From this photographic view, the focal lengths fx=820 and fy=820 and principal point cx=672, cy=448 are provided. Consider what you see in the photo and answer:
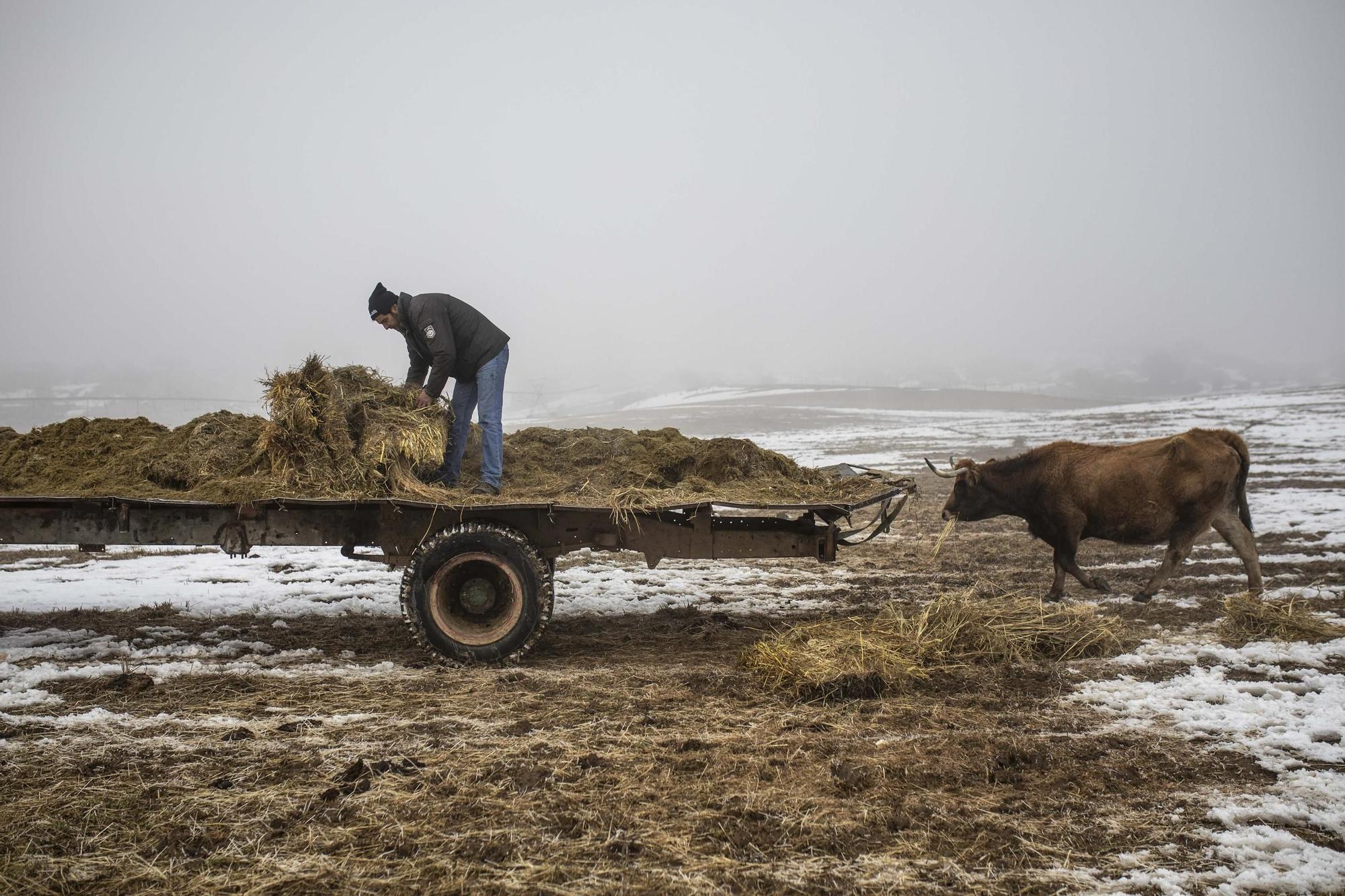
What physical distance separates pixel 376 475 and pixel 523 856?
302 cm

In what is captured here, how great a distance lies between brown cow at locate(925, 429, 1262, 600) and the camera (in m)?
7.32

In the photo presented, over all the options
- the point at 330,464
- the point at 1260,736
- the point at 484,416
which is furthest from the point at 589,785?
the point at 1260,736

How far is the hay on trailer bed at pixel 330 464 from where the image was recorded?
5406 millimetres

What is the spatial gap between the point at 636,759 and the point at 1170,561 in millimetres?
5987

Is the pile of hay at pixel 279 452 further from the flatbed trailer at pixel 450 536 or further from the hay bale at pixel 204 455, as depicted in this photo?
the flatbed trailer at pixel 450 536

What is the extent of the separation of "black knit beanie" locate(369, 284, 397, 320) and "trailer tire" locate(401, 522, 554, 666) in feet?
6.04

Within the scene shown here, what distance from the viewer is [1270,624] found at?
615 centimetres

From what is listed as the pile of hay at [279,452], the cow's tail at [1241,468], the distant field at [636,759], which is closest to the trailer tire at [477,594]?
the distant field at [636,759]

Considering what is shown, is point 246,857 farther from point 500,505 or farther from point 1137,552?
point 1137,552

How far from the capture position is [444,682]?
17.0ft

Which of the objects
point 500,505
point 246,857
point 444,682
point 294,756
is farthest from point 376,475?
point 246,857

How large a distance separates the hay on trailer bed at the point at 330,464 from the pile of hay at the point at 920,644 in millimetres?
1003

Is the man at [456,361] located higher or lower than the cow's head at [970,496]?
higher

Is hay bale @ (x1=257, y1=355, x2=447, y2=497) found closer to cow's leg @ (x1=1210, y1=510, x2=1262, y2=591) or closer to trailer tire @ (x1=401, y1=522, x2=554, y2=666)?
trailer tire @ (x1=401, y1=522, x2=554, y2=666)
